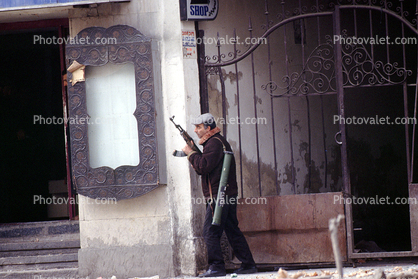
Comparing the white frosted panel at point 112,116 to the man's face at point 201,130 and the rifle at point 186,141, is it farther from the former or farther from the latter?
the man's face at point 201,130

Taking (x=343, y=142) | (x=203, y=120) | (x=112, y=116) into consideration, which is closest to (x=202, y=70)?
(x=203, y=120)

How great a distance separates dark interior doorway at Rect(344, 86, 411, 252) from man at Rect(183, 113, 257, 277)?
4.33m

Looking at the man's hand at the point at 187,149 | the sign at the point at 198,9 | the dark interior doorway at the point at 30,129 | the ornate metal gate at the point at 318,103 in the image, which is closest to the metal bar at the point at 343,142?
the ornate metal gate at the point at 318,103

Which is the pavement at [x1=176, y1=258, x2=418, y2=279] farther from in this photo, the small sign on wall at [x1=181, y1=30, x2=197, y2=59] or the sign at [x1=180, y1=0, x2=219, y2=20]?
the sign at [x1=180, y1=0, x2=219, y2=20]

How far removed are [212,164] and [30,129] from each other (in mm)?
4791

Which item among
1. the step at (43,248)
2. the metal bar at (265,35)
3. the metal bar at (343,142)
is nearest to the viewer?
the metal bar at (343,142)

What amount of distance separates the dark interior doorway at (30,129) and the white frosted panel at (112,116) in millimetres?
2794

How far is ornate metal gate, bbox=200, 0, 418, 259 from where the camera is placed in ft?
19.7

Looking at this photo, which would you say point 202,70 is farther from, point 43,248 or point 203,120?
point 43,248

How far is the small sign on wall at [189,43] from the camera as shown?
20.1 ft

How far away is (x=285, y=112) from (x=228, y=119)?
120 centimetres

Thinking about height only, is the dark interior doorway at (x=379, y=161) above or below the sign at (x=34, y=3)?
below

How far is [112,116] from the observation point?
20.6 ft

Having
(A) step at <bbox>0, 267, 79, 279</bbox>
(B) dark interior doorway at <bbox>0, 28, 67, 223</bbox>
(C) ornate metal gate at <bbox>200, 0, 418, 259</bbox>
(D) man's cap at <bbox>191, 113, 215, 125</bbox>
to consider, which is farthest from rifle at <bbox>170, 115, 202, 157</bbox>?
(B) dark interior doorway at <bbox>0, 28, 67, 223</bbox>
